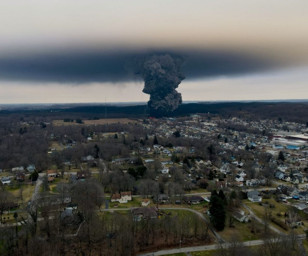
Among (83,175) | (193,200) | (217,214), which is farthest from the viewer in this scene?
(83,175)

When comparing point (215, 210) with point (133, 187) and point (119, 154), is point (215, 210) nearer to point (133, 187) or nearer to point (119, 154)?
point (133, 187)

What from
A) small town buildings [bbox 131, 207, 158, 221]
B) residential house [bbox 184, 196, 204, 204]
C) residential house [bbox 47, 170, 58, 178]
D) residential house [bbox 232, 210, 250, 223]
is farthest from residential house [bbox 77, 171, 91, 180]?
residential house [bbox 232, 210, 250, 223]

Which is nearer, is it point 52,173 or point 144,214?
point 144,214

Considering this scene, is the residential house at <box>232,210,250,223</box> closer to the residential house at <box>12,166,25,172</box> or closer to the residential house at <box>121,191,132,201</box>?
the residential house at <box>121,191,132,201</box>

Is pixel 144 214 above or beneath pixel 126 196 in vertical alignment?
above

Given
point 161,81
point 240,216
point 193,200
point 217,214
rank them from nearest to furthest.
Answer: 1. point 217,214
2. point 240,216
3. point 193,200
4. point 161,81

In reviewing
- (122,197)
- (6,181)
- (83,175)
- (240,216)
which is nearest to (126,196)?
(122,197)

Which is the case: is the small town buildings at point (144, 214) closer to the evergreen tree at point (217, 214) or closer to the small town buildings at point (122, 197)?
the small town buildings at point (122, 197)

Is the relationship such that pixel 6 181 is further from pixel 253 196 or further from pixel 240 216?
pixel 253 196

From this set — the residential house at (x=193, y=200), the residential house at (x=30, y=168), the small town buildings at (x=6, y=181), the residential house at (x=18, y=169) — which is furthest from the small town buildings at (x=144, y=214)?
the residential house at (x=18, y=169)
